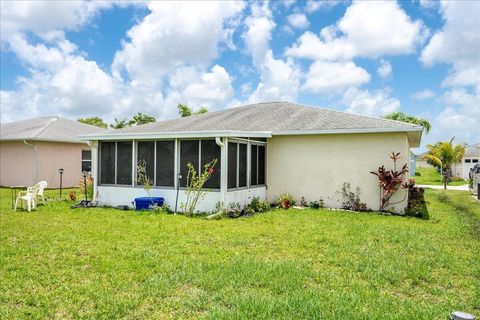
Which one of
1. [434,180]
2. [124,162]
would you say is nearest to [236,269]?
[124,162]

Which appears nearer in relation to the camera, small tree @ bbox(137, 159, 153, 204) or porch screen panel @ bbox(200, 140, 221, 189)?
porch screen panel @ bbox(200, 140, 221, 189)

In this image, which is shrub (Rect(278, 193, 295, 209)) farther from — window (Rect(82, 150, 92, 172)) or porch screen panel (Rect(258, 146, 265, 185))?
window (Rect(82, 150, 92, 172))

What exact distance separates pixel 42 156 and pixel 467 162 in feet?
128

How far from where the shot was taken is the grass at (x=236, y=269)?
442cm

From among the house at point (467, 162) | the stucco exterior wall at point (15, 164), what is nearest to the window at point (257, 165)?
the stucco exterior wall at point (15, 164)

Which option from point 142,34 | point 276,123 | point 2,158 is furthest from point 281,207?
point 2,158

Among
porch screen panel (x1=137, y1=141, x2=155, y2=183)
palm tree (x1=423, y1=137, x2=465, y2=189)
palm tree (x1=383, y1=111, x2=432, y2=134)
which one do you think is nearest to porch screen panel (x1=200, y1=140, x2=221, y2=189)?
porch screen panel (x1=137, y1=141, x2=155, y2=183)

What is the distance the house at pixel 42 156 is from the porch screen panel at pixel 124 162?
7.83 meters

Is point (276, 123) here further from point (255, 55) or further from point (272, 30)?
point (255, 55)

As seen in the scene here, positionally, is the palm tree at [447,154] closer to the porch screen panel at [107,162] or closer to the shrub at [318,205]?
the shrub at [318,205]

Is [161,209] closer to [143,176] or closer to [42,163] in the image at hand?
[143,176]

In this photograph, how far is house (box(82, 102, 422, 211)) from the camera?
1164cm

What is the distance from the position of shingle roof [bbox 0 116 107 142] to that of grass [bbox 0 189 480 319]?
1148 cm

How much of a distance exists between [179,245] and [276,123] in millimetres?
8003
